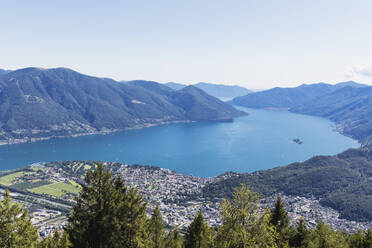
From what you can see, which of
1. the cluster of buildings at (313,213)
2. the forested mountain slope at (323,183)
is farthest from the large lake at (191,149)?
the cluster of buildings at (313,213)

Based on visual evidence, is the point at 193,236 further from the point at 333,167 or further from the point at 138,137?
the point at 138,137

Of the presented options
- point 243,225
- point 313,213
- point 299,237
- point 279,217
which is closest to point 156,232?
point 243,225

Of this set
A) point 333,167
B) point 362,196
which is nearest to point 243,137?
point 333,167

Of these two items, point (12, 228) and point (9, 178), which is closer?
point (12, 228)

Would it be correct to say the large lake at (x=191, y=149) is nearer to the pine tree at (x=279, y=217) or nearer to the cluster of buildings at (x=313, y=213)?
the cluster of buildings at (x=313, y=213)

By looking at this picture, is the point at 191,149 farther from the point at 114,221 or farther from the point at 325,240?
the point at 114,221

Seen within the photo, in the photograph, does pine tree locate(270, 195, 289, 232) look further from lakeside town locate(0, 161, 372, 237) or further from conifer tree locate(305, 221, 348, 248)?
lakeside town locate(0, 161, 372, 237)
